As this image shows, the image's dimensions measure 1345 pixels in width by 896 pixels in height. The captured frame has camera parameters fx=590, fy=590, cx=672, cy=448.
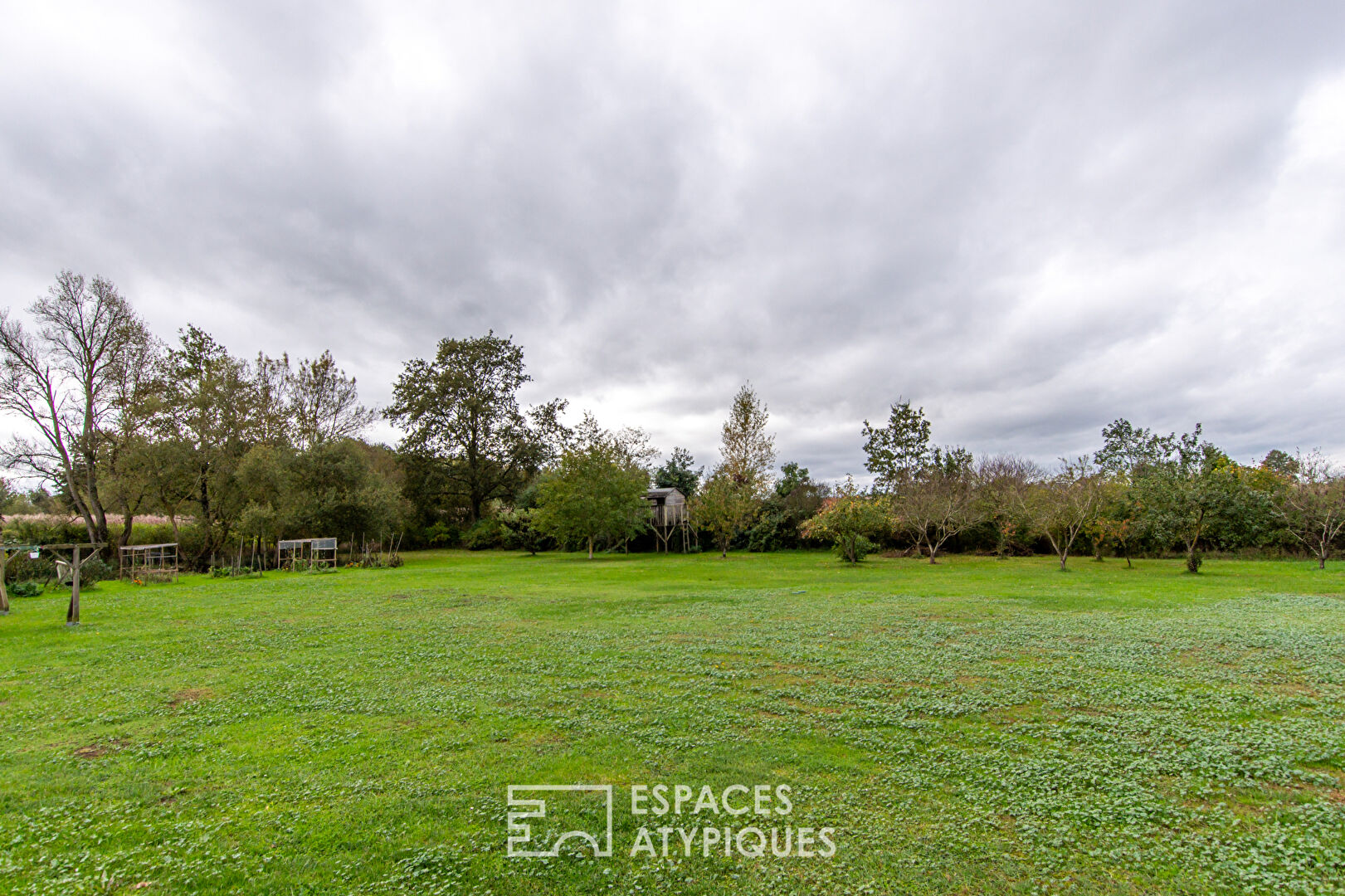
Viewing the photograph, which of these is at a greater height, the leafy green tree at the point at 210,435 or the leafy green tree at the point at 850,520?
the leafy green tree at the point at 210,435

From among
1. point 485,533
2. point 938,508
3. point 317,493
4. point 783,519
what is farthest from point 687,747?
point 485,533

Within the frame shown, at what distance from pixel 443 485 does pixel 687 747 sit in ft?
135

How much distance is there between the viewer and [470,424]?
43.0 meters

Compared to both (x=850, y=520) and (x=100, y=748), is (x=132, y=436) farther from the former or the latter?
(x=850, y=520)

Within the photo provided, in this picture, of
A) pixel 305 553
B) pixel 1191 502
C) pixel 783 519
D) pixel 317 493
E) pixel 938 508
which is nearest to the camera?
pixel 1191 502

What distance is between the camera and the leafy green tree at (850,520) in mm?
23594

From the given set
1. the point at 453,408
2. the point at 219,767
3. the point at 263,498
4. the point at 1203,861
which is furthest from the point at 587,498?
the point at 1203,861

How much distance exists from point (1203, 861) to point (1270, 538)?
28.6 m

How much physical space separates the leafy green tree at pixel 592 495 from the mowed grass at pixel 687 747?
18477mm

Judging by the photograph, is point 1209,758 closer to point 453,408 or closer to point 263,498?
point 263,498

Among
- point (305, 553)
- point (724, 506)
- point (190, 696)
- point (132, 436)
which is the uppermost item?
point (132, 436)

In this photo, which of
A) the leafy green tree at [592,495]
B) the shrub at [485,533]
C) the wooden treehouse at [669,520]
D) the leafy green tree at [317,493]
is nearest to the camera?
the leafy green tree at [317,493]

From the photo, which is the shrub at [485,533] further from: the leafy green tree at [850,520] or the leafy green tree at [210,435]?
the leafy green tree at [850,520]

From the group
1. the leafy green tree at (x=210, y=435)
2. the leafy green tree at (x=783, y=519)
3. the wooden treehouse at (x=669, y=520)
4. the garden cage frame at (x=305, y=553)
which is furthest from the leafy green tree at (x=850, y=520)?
the leafy green tree at (x=210, y=435)
